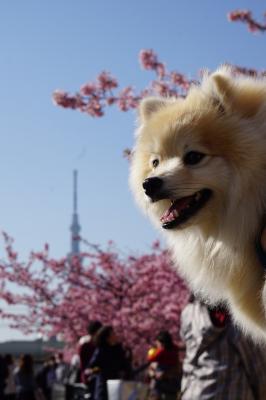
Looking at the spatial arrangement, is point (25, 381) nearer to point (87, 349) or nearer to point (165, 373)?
point (87, 349)

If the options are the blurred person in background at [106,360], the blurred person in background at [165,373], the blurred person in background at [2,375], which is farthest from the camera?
the blurred person in background at [2,375]

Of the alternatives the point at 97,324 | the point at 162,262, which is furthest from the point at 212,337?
the point at 162,262

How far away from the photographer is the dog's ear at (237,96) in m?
3.53

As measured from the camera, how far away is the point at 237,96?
359 centimetres

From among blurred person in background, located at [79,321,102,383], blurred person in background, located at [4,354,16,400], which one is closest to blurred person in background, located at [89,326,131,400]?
blurred person in background, located at [79,321,102,383]

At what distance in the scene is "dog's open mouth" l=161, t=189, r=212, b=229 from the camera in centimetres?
352

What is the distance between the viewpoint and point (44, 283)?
70.4 feet

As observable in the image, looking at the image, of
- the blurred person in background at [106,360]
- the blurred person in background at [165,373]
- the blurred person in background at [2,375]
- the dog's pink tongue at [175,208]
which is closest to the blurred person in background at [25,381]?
the blurred person in background at [2,375]

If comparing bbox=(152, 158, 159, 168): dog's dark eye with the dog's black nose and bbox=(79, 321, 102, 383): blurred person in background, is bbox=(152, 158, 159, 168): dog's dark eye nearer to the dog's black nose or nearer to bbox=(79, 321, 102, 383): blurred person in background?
the dog's black nose

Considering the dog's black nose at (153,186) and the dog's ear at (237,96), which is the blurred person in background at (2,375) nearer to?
the dog's black nose at (153,186)

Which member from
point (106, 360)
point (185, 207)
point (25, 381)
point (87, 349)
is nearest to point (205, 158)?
point (185, 207)

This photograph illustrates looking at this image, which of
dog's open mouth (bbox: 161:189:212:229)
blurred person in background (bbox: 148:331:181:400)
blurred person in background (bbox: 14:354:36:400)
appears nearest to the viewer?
dog's open mouth (bbox: 161:189:212:229)

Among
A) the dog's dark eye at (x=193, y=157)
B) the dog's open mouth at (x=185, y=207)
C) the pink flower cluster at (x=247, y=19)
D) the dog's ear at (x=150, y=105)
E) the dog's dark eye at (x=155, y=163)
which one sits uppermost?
the pink flower cluster at (x=247, y=19)

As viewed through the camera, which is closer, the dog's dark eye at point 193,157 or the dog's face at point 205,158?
the dog's face at point 205,158
